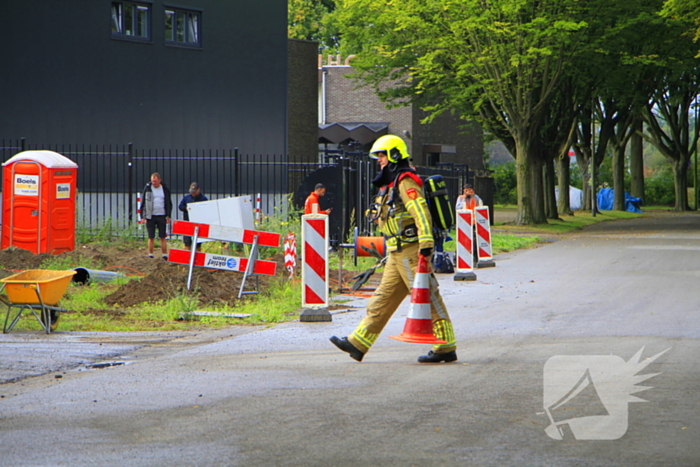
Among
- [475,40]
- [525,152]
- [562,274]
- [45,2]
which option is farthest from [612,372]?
[525,152]

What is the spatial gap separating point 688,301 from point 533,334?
12.9 ft

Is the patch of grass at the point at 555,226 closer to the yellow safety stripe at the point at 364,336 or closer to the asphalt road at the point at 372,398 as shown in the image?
the asphalt road at the point at 372,398

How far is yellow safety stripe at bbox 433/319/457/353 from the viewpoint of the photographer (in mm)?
7887

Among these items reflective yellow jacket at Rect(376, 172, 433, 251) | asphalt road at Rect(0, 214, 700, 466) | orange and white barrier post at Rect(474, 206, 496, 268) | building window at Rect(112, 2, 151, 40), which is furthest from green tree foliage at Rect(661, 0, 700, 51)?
reflective yellow jacket at Rect(376, 172, 433, 251)

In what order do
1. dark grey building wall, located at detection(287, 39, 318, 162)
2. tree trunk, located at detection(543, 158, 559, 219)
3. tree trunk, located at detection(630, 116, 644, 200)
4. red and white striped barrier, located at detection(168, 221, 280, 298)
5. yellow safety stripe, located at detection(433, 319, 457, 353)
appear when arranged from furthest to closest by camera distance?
tree trunk, located at detection(630, 116, 644, 200), dark grey building wall, located at detection(287, 39, 318, 162), tree trunk, located at detection(543, 158, 559, 219), red and white striped barrier, located at detection(168, 221, 280, 298), yellow safety stripe, located at detection(433, 319, 457, 353)

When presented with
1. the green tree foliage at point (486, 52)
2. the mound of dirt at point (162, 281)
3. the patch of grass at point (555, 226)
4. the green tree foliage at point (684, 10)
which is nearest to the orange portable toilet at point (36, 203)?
the mound of dirt at point (162, 281)

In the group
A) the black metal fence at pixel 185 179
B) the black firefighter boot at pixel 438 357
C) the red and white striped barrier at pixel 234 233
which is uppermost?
the black metal fence at pixel 185 179

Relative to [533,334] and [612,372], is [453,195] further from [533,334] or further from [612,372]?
[612,372]

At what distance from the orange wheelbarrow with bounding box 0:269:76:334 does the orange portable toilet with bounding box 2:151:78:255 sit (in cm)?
840

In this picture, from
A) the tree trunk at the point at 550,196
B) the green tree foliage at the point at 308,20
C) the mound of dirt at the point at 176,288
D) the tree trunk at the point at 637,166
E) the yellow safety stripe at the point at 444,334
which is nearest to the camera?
the yellow safety stripe at the point at 444,334

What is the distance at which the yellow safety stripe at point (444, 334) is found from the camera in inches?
311

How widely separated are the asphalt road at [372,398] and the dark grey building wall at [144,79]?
17.5 m

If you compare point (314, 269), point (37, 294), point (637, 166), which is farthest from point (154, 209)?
point (637, 166)

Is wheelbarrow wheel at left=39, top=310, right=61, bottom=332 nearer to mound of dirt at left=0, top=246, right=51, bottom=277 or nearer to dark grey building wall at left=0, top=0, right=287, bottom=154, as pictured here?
mound of dirt at left=0, top=246, right=51, bottom=277
